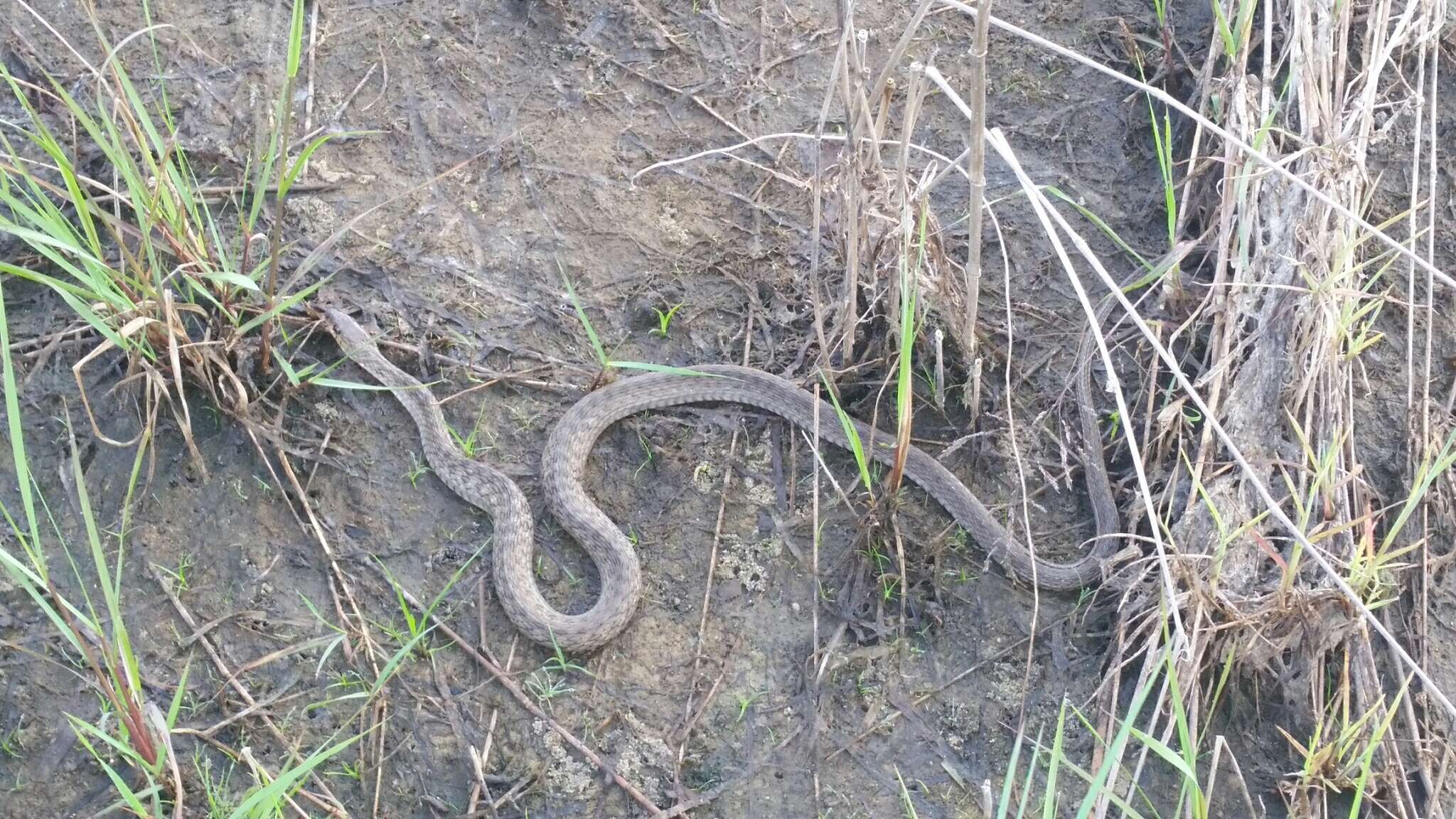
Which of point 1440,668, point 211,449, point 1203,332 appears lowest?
point 211,449

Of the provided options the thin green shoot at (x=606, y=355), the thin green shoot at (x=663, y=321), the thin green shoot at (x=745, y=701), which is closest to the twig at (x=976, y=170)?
the thin green shoot at (x=606, y=355)

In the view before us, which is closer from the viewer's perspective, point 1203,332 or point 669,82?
point 1203,332

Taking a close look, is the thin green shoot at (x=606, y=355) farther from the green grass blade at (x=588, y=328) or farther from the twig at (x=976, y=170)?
the twig at (x=976, y=170)

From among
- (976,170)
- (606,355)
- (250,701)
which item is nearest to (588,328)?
(606,355)

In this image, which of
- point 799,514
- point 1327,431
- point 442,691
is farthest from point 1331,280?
point 442,691

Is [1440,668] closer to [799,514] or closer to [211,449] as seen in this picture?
[799,514]
